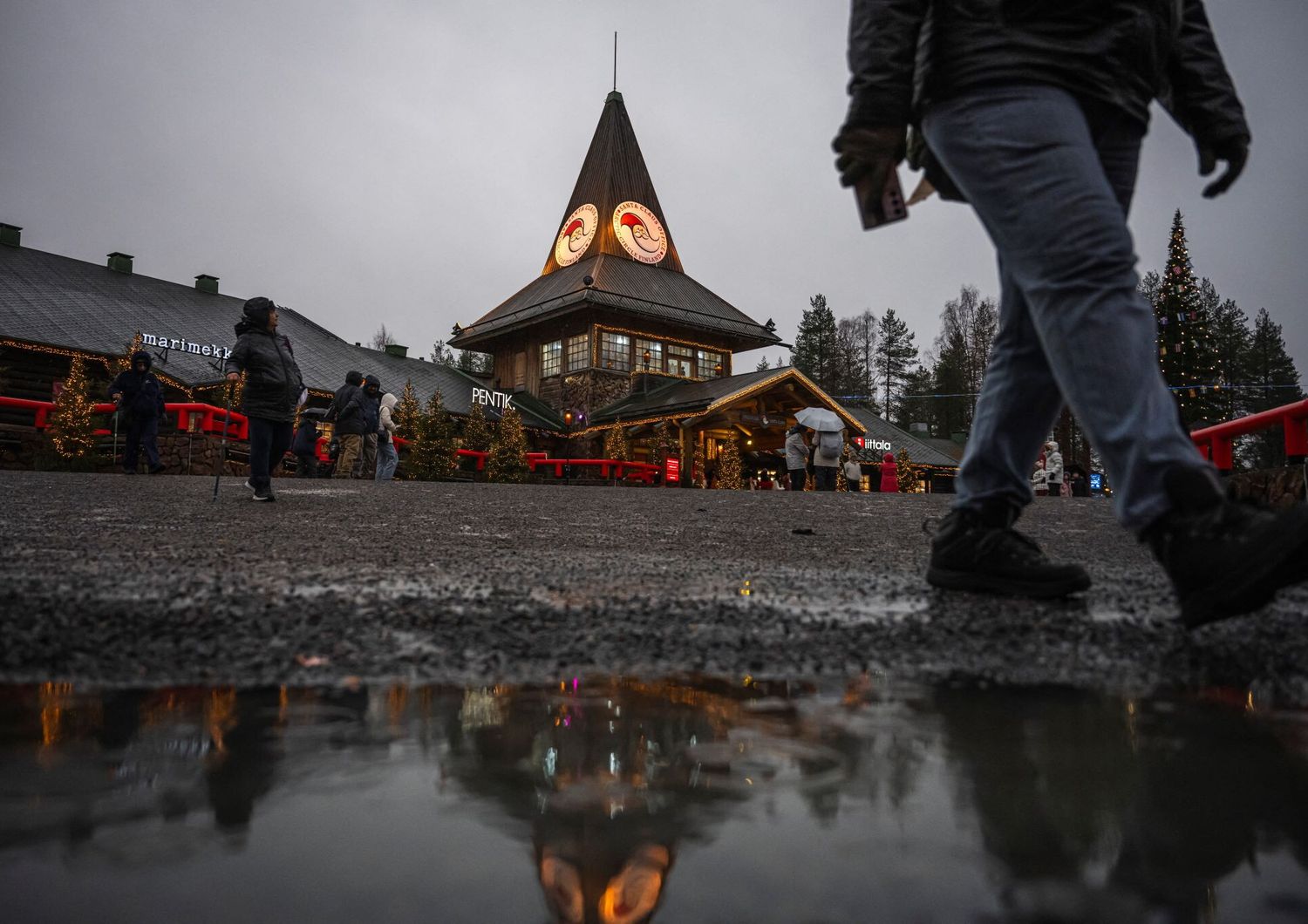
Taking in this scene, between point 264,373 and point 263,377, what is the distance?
0.04 m

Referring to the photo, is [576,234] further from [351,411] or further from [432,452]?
[351,411]

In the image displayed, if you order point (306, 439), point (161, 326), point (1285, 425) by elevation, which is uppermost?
point (161, 326)

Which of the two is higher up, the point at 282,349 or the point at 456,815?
the point at 282,349

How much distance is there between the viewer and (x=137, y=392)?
431 inches

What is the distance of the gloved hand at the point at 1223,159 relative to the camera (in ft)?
6.11

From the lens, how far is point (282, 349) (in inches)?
266

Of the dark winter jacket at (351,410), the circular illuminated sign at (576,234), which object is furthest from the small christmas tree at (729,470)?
the dark winter jacket at (351,410)

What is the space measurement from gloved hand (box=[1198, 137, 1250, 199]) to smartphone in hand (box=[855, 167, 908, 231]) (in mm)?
661

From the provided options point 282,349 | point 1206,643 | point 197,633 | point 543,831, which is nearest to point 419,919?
point 543,831

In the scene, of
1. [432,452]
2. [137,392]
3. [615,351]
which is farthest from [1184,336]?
[137,392]

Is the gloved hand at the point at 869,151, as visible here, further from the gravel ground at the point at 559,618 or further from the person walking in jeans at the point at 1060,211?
the gravel ground at the point at 559,618

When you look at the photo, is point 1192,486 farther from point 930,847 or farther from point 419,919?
point 419,919

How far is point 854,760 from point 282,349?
6809 mm

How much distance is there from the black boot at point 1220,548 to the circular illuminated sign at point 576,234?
29257mm
